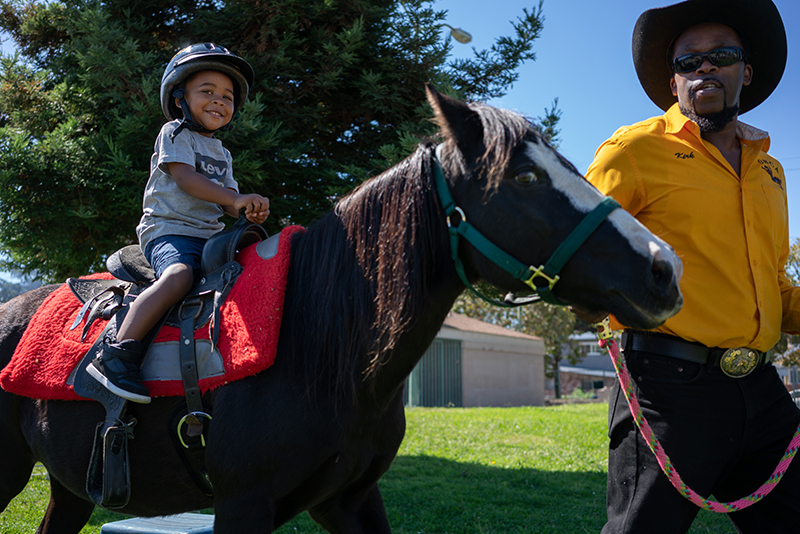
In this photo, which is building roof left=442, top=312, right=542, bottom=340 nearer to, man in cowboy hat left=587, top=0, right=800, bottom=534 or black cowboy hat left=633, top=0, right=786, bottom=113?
black cowboy hat left=633, top=0, right=786, bottom=113

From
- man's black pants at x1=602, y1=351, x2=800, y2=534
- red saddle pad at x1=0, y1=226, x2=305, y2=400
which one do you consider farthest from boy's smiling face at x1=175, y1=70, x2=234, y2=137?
man's black pants at x1=602, y1=351, x2=800, y2=534

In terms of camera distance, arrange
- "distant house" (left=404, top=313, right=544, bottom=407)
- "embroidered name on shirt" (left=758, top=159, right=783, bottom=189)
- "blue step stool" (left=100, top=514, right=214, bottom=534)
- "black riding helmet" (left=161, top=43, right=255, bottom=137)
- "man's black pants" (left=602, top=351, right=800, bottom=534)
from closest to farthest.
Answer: "man's black pants" (left=602, top=351, right=800, bottom=534) < "embroidered name on shirt" (left=758, top=159, right=783, bottom=189) < "black riding helmet" (left=161, top=43, right=255, bottom=137) < "blue step stool" (left=100, top=514, right=214, bottom=534) < "distant house" (left=404, top=313, right=544, bottom=407)

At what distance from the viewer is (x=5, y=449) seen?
2.56 metres

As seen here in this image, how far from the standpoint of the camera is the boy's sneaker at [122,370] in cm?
201

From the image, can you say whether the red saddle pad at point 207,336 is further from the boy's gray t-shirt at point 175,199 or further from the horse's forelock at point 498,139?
the horse's forelock at point 498,139

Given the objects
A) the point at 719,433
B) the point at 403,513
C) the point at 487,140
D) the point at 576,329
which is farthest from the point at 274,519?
the point at 576,329

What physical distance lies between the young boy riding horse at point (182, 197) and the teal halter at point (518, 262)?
88 cm

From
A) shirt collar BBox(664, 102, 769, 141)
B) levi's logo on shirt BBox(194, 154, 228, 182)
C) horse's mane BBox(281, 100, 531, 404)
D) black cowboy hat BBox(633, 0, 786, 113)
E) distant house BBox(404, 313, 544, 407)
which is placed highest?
black cowboy hat BBox(633, 0, 786, 113)

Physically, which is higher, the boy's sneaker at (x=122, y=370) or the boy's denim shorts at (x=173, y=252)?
the boy's denim shorts at (x=173, y=252)

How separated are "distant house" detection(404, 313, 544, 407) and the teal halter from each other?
17.5m

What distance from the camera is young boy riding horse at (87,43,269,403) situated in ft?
6.93

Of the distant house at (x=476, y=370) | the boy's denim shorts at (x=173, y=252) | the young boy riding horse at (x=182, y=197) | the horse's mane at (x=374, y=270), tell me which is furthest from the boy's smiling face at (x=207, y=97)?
the distant house at (x=476, y=370)

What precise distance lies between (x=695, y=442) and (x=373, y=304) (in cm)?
125

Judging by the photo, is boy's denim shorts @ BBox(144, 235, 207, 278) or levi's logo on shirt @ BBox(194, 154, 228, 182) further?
levi's logo on shirt @ BBox(194, 154, 228, 182)
